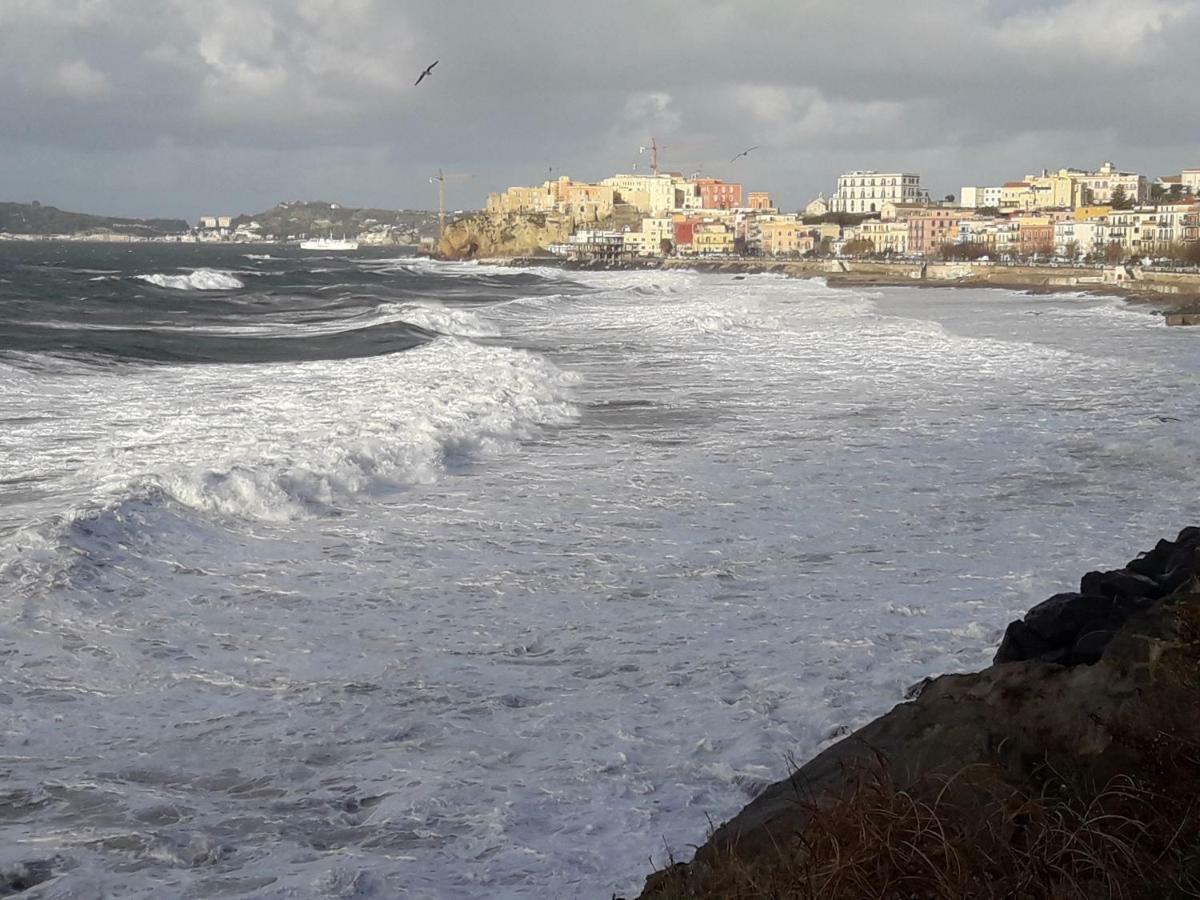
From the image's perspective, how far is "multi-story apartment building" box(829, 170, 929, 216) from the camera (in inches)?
6432

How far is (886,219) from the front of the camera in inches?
5285

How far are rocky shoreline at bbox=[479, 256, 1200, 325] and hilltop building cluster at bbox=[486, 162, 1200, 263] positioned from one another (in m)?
12.8

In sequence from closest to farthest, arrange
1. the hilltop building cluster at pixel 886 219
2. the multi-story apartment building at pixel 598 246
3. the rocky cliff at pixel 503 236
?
1. the hilltop building cluster at pixel 886 219
2. the multi-story apartment building at pixel 598 246
3. the rocky cliff at pixel 503 236

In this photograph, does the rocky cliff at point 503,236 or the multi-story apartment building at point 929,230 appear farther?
the rocky cliff at point 503,236

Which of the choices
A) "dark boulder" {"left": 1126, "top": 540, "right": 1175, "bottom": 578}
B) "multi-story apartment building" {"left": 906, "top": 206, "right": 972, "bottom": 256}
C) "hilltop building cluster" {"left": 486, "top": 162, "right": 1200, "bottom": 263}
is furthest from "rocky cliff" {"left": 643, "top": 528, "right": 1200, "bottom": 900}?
"multi-story apartment building" {"left": 906, "top": 206, "right": 972, "bottom": 256}

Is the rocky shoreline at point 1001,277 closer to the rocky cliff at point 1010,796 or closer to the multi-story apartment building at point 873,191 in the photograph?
the rocky cliff at point 1010,796

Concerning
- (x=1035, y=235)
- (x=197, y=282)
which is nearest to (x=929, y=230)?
(x=1035, y=235)

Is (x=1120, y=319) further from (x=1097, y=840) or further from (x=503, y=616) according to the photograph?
(x=1097, y=840)

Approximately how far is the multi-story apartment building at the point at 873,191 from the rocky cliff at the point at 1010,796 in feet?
536

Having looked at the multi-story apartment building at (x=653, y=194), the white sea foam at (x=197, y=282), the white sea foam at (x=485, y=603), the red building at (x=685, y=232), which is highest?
the multi-story apartment building at (x=653, y=194)

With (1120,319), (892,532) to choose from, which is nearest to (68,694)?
(892,532)

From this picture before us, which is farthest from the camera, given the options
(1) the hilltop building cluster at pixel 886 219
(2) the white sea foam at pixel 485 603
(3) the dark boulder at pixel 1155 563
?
(1) the hilltop building cluster at pixel 886 219

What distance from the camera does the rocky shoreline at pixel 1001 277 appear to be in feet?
152

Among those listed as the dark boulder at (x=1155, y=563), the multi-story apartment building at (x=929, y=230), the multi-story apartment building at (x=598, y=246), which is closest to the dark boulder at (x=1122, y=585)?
the dark boulder at (x=1155, y=563)
